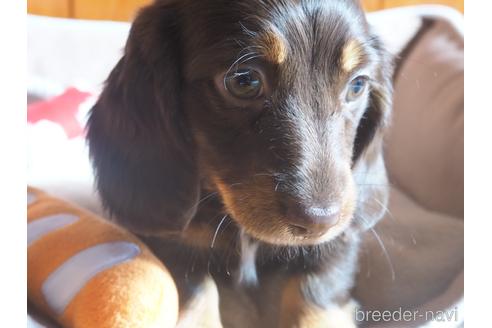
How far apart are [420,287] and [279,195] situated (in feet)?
1.44

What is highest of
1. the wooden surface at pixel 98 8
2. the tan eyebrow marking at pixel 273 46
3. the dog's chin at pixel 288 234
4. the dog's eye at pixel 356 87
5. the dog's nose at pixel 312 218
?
the tan eyebrow marking at pixel 273 46

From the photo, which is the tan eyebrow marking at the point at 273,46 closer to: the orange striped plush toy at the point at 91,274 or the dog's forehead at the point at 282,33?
the dog's forehead at the point at 282,33

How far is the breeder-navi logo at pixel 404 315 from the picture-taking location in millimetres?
1144

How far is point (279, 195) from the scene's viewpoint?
0.95 metres

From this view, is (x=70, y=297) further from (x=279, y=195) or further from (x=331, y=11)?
(x=331, y=11)

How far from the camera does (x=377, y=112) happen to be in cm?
123

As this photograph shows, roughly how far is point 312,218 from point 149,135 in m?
0.34

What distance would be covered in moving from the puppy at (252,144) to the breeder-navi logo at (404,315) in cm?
3

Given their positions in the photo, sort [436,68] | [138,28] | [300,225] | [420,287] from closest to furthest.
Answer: [300,225] → [138,28] → [420,287] → [436,68]

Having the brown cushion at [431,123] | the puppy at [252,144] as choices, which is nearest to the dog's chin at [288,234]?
the puppy at [252,144]

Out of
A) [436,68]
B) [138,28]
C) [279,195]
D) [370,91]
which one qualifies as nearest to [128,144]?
[138,28]

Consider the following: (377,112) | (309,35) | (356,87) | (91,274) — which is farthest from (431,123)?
(91,274)

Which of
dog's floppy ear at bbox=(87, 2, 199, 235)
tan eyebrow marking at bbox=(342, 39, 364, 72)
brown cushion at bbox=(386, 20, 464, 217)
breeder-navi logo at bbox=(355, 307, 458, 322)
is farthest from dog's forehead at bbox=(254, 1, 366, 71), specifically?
breeder-navi logo at bbox=(355, 307, 458, 322)

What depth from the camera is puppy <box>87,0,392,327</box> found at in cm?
97
